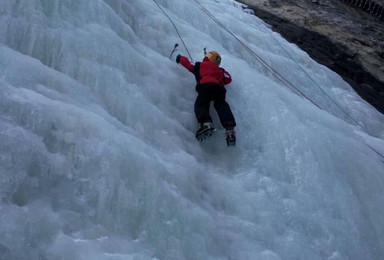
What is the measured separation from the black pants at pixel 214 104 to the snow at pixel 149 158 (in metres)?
0.15

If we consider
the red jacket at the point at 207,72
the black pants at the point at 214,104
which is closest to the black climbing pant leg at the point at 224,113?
the black pants at the point at 214,104

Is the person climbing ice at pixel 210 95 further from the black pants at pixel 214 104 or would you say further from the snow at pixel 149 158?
the snow at pixel 149 158

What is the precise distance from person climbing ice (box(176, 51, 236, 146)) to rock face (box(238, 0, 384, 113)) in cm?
362

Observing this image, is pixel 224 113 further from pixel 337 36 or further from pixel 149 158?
pixel 337 36

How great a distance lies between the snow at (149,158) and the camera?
2.62 m

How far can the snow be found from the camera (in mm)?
→ 2621

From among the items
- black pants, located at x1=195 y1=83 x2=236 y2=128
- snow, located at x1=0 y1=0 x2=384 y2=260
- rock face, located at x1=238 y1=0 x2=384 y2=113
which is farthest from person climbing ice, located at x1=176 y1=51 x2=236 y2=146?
rock face, located at x1=238 y1=0 x2=384 y2=113

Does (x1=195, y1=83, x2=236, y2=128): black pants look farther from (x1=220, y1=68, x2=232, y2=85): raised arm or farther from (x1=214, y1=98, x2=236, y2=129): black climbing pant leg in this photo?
(x1=220, y1=68, x2=232, y2=85): raised arm

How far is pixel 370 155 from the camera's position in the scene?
4.86 metres

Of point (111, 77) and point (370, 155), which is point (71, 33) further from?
point (370, 155)

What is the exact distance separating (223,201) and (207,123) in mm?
792

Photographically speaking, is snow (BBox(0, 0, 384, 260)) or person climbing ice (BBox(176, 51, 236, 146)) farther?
person climbing ice (BBox(176, 51, 236, 146))

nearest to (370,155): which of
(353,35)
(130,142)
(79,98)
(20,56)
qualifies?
(130,142)

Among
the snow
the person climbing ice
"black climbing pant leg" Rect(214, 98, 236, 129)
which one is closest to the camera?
the snow
